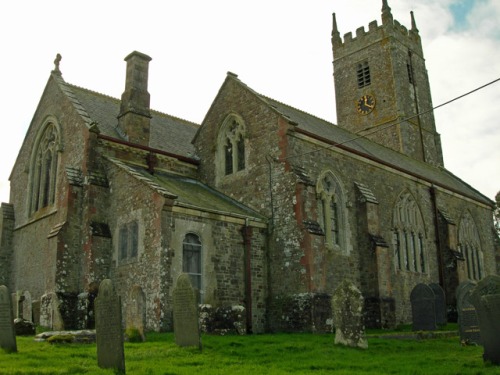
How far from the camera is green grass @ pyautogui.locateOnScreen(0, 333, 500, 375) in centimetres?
1058

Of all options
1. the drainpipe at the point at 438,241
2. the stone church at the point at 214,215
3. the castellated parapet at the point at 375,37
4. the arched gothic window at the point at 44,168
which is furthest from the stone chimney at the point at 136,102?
the castellated parapet at the point at 375,37

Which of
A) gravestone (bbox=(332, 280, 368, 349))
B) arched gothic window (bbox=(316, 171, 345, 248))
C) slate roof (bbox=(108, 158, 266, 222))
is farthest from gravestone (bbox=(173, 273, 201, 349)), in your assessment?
arched gothic window (bbox=(316, 171, 345, 248))

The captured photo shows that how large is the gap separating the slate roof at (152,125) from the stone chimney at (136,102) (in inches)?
22.1

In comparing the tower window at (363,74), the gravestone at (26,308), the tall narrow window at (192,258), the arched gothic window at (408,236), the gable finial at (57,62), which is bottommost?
the gravestone at (26,308)

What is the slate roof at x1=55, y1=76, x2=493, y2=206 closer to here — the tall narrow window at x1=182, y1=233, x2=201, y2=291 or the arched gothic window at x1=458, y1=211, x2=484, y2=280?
the arched gothic window at x1=458, y1=211, x2=484, y2=280

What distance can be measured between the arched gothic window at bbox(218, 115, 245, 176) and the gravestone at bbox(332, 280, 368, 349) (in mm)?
9921

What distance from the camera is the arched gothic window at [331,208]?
22812mm

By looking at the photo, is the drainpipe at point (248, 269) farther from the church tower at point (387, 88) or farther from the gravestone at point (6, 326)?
the church tower at point (387, 88)

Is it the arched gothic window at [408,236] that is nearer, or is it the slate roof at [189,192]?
the slate roof at [189,192]

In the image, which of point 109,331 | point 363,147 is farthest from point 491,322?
point 363,147

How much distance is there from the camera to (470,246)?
33.8 meters

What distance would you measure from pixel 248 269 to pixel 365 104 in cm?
2565

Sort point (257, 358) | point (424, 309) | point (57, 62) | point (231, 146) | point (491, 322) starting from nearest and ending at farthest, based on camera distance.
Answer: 1. point (491, 322)
2. point (257, 358)
3. point (424, 309)
4. point (231, 146)
5. point (57, 62)

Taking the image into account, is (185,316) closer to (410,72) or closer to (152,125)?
(152,125)
